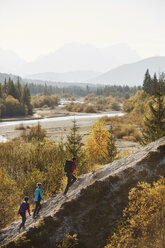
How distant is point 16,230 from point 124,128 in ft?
165

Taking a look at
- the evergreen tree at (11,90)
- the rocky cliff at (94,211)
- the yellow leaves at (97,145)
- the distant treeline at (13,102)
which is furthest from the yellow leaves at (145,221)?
the evergreen tree at (11,90)

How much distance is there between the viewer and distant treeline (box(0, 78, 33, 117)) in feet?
335

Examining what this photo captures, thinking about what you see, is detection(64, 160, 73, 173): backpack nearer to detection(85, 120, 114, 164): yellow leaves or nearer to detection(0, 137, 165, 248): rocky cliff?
detection(0, 137, 165, 248): rocky cliff

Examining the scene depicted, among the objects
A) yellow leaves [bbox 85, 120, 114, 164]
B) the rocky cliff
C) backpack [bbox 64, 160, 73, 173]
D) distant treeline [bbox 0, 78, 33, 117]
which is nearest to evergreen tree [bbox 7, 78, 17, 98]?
distant treeline [bbox 0, 78, 33, 117]

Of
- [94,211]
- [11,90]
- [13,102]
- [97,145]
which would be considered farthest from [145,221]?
[11,90]

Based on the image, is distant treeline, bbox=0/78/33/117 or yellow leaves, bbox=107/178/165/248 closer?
yellow leaves, bbox=107/178/165/248

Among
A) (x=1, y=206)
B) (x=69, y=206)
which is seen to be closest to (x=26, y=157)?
(x=1, y=206)

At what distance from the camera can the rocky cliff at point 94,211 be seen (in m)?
9.43

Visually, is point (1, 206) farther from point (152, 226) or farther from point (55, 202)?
point (152, 226)

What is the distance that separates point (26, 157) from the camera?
2453 centimetres

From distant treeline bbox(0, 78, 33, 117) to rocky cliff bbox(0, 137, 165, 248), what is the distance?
3732 inches

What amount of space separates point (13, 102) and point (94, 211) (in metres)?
99.6

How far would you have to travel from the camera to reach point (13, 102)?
103750 mm

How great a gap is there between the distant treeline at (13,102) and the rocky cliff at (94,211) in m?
94.8
